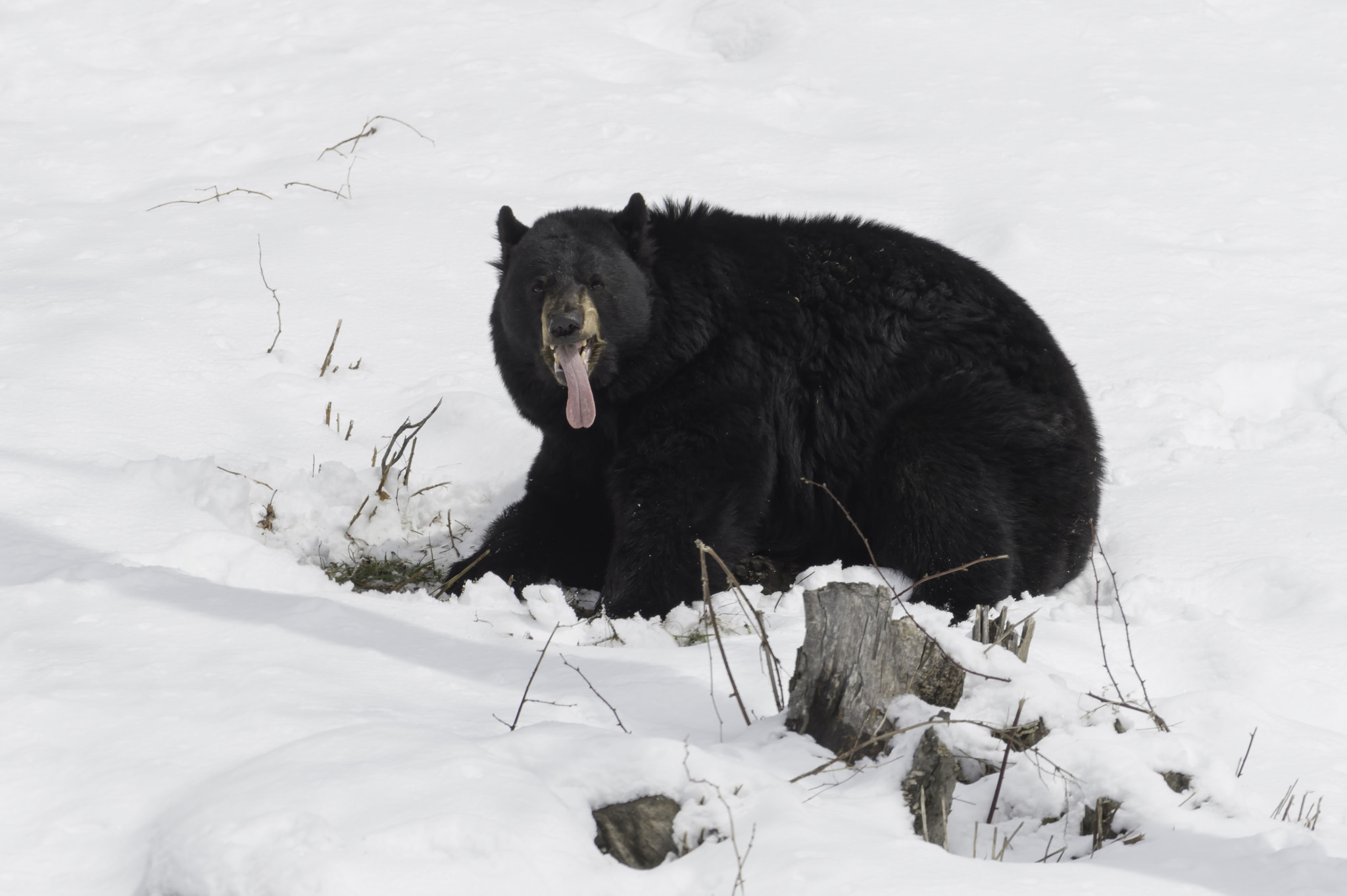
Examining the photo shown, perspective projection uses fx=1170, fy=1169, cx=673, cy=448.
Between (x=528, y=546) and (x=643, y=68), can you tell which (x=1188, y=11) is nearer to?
(x=643, y=68)

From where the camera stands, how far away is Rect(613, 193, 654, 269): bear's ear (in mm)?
5285

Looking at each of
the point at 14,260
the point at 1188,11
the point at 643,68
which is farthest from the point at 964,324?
the point at 1188,11

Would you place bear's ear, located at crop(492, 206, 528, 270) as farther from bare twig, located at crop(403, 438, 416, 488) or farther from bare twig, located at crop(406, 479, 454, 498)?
bare twig, located at crop(406, 479, 454, 498)

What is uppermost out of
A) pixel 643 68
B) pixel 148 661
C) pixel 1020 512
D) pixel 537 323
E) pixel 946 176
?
pixel 643 68

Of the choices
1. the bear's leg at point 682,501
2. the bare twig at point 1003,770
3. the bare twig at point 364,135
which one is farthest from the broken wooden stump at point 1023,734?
the bare twig at point 364,135

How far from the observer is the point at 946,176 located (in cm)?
953

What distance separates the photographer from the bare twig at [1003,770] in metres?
2.73

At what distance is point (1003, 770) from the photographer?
2.71m

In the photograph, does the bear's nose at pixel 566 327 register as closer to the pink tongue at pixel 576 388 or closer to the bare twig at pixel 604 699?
the pink tongue at pixel 576 388

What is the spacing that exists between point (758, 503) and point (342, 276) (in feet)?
13.1

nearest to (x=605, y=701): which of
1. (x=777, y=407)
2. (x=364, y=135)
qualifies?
(x=777, y=407)

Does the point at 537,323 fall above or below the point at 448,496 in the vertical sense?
above

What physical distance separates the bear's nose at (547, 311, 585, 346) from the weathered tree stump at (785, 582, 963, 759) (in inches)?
87.1

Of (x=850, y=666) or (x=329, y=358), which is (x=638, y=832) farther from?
(x=329, y=358)
